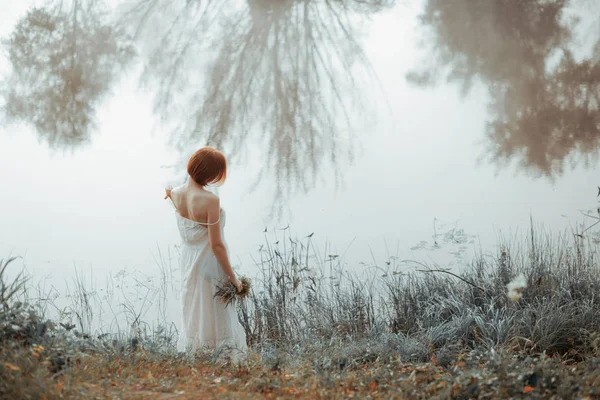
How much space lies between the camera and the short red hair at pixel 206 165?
11.0 ft

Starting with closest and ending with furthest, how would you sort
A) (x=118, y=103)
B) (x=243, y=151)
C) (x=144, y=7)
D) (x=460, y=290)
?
(x=460, y=290)
(x=243, y=151)
(x=118, y=103)
(x=144, y=7)

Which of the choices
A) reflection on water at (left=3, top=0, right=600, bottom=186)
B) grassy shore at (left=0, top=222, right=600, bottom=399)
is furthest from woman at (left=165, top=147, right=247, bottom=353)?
reflection on water at (left=3, top=0, right=600, bottom=186)

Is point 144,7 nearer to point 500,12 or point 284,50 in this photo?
point 284,50

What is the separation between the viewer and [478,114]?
Answer: 710cm

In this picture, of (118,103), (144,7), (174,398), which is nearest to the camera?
(174,398)

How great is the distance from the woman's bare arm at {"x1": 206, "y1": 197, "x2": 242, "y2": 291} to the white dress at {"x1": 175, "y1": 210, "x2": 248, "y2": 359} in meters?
0.09

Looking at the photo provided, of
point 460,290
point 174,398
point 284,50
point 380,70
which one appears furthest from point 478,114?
point 174,398

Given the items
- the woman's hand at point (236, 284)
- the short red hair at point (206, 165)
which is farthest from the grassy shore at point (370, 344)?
the short red hair at point (206, 165)

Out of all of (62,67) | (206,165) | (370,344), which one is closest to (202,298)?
(206,165)

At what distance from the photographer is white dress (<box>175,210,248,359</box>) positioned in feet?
11.6

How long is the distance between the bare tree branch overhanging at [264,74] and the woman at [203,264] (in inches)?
128

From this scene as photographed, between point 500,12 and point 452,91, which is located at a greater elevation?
point 500,12

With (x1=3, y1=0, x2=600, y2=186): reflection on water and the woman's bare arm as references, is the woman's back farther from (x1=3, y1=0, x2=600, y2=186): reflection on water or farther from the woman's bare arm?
(x1=3, y1=0, x2=600, y2=186): reflection on water

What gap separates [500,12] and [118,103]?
458 centimetres
